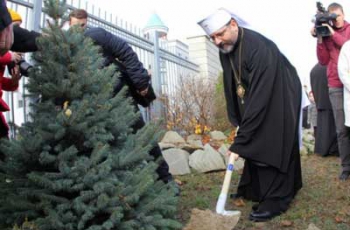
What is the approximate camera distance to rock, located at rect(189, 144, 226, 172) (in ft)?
17.9

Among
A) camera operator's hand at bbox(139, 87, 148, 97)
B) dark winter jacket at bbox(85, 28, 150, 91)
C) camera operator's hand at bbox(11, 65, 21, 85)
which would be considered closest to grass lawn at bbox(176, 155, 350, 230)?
camera operator's hand at bbox(139, 87, 148, 97)

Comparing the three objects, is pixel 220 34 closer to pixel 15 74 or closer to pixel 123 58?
pixel 123 58

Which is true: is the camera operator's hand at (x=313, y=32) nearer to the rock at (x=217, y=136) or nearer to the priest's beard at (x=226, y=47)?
the priest's beard at (x=226, y=47)

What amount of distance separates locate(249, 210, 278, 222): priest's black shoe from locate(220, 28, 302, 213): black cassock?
50mm

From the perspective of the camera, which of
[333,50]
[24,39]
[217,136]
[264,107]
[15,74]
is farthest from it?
[217,136]

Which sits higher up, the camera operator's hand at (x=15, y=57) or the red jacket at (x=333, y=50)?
the red jacket at (x=333, y=50)

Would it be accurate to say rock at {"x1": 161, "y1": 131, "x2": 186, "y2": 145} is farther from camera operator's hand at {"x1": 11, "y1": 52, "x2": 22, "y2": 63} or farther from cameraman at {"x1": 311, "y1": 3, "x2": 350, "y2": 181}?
camera operator's hand at {"x1": 11, "y1": 52, "x2": 22, "y2": 63}

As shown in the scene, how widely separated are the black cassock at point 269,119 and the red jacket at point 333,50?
137 centimetres

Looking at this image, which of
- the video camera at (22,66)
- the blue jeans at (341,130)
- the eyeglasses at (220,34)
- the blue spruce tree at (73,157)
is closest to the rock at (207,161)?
the blue jeans at (341,130)

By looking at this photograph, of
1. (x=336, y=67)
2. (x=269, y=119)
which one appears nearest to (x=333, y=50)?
(x=336, y=67)

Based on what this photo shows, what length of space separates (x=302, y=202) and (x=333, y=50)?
216 cm

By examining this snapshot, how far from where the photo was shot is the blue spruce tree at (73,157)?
7.14 ft

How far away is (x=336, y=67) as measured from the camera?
5004 millimetres

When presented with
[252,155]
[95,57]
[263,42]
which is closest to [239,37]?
[263,42]
